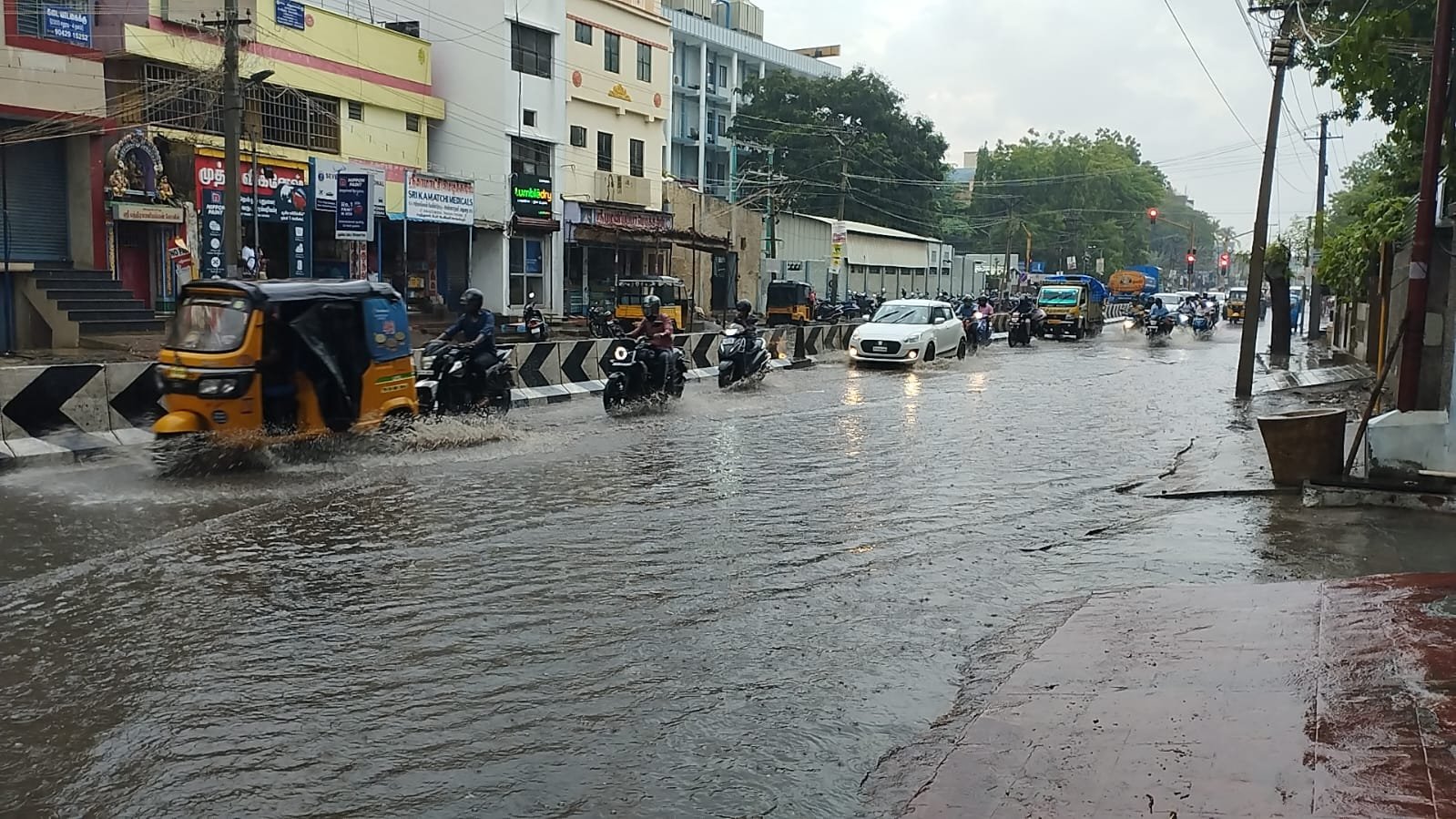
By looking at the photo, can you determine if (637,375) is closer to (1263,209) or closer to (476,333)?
(476,333)

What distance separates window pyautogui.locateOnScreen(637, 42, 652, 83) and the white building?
23.4 ft

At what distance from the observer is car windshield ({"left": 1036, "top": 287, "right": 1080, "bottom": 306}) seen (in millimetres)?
44469

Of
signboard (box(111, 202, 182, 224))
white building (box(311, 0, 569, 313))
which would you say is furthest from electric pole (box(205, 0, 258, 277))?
white building (box(311, 0, 569, 313))

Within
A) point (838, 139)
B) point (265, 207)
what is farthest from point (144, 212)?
point (838, 139)

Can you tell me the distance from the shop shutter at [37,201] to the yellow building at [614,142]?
60.0 ft

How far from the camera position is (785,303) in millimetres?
46094

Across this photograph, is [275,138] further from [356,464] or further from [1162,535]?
[1162,535]

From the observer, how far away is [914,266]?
72.4m

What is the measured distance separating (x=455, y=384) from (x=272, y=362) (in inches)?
128

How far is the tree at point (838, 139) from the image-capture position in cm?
6638

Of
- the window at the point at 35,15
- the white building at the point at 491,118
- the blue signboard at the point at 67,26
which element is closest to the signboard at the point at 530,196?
the white building at the point at 491,118

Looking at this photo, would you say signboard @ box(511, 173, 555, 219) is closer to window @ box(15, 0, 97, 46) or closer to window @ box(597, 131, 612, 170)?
window @ box(597, 131, 612, 170)

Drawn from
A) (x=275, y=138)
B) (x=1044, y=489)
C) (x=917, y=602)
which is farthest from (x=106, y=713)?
(x=275, y=138)

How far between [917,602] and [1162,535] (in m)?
2.98
